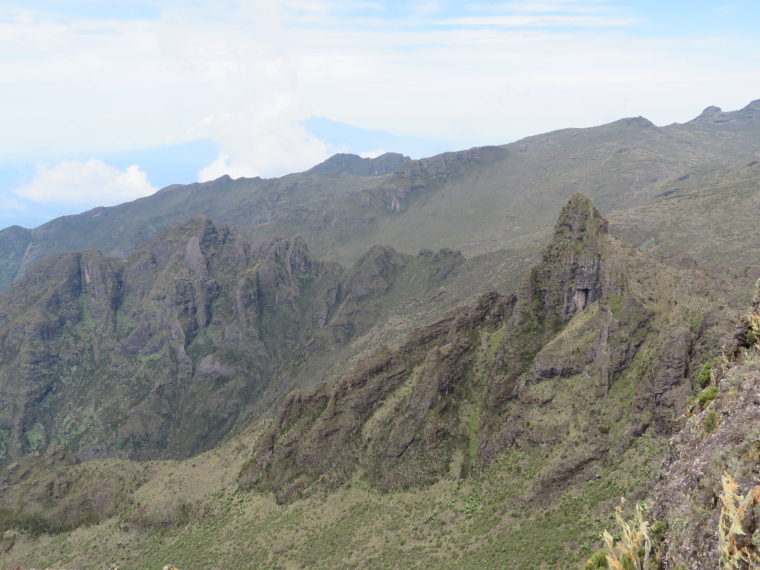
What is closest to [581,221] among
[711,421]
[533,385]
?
[533,385]

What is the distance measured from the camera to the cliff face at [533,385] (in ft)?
230

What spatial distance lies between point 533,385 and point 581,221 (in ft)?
121

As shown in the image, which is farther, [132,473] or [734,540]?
[132,473]

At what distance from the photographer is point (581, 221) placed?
313ft

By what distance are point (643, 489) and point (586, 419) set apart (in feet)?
52.5

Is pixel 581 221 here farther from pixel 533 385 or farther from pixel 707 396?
pixel 707 396

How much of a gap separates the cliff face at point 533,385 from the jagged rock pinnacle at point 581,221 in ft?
0.91

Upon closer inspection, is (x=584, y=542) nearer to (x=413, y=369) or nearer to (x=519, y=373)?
(x=519, y=373)

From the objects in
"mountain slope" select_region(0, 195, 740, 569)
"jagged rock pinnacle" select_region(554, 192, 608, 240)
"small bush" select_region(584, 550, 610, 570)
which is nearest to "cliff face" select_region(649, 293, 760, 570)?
"small bush" select_region(584, 550, 610, 570)

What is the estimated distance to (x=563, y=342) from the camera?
83.6 meters

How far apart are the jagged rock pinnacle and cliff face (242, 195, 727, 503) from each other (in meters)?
0.28

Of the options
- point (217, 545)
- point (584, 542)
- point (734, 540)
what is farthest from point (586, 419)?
point (217, 545)

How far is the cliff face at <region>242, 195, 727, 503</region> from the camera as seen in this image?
7000cm

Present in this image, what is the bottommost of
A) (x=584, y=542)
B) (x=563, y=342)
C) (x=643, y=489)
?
(x=584, y=542)
